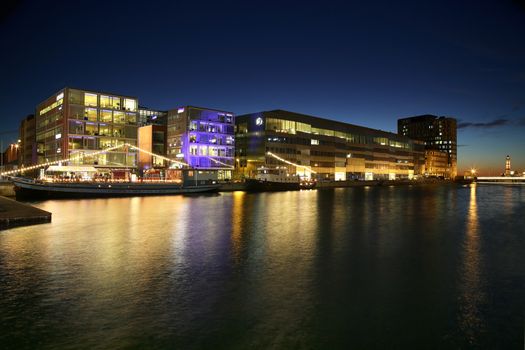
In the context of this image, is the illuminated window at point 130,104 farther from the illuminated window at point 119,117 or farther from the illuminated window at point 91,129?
the illuminated window at point 91,129

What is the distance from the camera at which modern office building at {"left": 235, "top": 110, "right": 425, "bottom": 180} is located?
110 meters

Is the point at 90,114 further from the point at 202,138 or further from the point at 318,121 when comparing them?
the point at 318,121

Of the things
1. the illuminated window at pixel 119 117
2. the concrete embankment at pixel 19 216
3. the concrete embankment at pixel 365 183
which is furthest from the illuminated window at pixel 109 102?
the concrete embankment at pixel 19 216

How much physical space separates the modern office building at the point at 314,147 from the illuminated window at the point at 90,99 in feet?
138

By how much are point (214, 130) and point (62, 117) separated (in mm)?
34367

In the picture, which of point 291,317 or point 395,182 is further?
point 395,182

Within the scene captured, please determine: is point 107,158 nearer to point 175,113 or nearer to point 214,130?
point 175,113

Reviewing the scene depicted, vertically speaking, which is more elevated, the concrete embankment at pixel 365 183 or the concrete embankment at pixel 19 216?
the concrete embankment at pixel 365 183

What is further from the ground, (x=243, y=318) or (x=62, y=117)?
(x=62, y=117)

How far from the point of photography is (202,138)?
96.6 meters

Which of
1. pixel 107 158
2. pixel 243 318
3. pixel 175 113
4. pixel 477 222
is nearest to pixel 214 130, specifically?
pixel 175 113

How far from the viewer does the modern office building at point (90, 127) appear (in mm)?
83812

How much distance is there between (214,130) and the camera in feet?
326

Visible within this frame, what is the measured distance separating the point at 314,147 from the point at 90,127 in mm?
66564
